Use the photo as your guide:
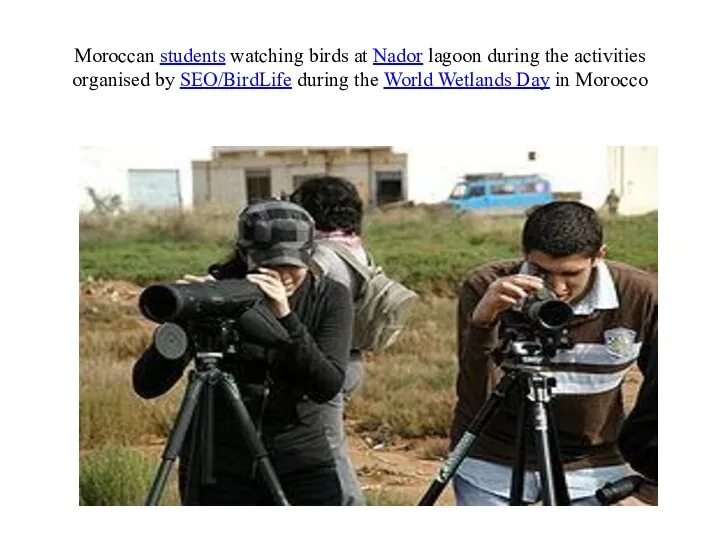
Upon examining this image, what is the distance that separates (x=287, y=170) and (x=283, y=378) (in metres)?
0.54

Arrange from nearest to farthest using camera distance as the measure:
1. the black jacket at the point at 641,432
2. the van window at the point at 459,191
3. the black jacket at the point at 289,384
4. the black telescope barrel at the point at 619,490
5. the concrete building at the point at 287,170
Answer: the black jacket at the point at 641,432 → the black telescope barrel at the point at 619,490 → the black jacket at the point at 289,384 → the concrete building at the point at 287,170 → the van window at the point at 459,191

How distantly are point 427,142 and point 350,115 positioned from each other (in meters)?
0.20

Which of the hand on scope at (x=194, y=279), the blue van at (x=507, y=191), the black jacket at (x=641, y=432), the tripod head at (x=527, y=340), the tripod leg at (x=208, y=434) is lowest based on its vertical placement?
the tripod leg at (x=208, y=434)

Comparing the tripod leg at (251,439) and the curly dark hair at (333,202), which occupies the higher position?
the curly dark hair at (333,202)

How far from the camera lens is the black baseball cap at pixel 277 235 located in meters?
3.13

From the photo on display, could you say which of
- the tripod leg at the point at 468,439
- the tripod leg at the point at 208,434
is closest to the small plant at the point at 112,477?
the tripod leg at the point at 208,434

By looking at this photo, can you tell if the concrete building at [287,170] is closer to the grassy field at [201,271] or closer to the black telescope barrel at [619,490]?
the grassy field at [201,271]

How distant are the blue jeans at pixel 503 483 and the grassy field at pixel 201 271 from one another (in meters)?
0.10

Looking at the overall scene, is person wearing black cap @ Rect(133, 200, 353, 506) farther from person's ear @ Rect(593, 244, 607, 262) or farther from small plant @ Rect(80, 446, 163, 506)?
person's ear @ Rect(593, 244, 607, 262)

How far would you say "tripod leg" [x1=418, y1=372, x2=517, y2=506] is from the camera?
3.19 metres

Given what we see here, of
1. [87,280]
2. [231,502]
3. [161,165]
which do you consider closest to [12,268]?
[87,280]

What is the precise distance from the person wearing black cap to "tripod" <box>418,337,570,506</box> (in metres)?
0.37

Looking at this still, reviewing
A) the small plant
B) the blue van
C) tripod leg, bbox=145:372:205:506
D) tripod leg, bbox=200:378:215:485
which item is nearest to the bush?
the small plant

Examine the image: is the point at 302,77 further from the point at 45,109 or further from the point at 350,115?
the point at 45,109
